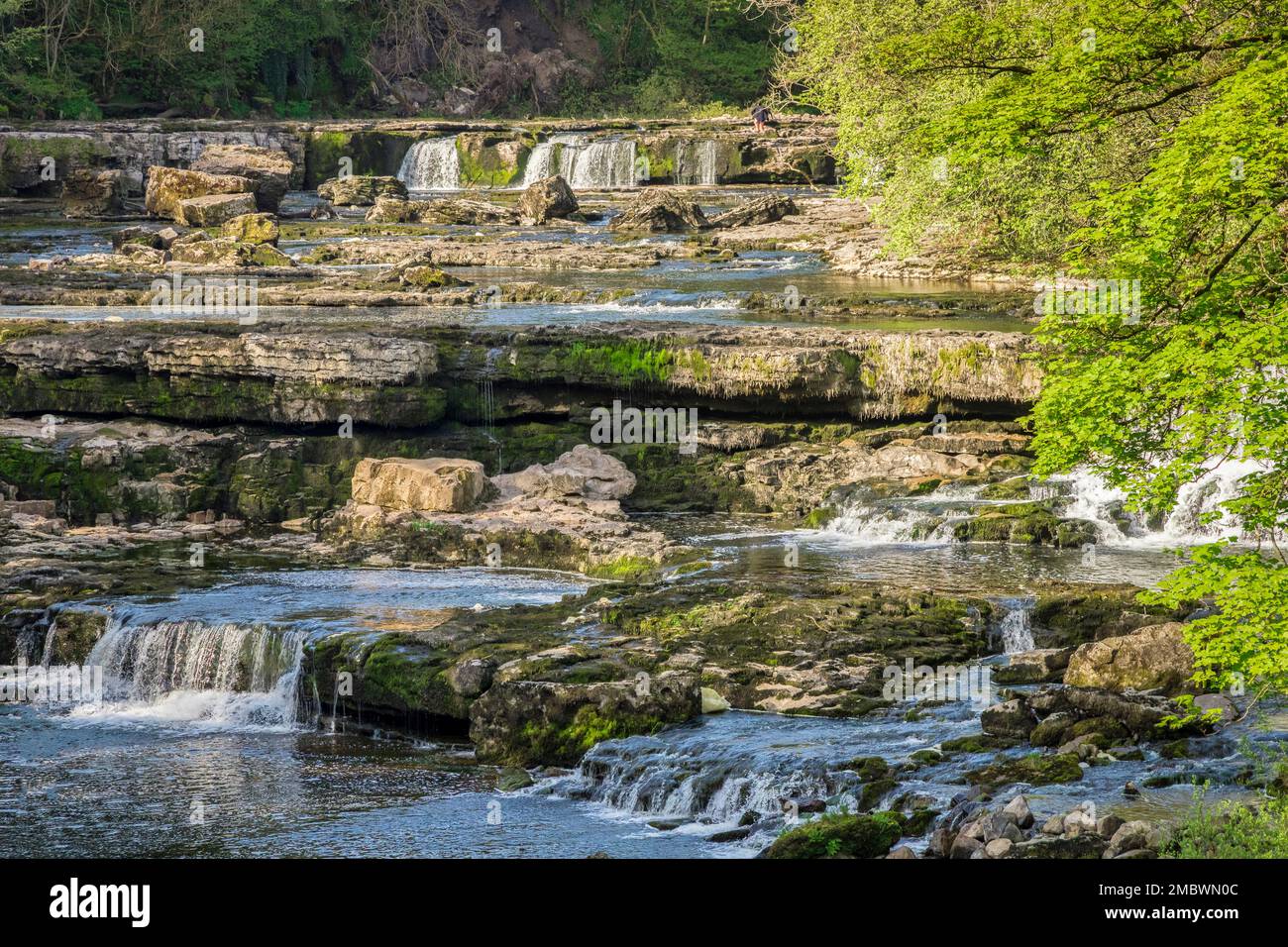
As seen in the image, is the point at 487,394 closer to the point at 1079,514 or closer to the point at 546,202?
the point at 1079,514

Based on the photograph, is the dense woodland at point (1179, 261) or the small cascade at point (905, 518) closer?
the dense woodland at point (1179, 261)

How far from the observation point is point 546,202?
153 ft

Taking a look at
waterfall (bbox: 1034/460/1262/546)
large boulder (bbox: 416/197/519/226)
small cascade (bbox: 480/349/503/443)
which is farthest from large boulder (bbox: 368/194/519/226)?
waterfall (bbox: 1034/460/1262/546)

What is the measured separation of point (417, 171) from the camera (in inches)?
2206

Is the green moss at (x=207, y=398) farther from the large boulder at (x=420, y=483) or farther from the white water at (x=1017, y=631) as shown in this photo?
the white water at (x=1017, y=631)

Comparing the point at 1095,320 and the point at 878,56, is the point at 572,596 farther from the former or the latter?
the point at 878,56

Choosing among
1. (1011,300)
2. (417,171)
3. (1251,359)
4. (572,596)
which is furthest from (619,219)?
(1251,359)

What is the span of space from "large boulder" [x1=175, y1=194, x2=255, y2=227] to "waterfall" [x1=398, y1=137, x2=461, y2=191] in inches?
431

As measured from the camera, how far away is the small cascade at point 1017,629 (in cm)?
1797

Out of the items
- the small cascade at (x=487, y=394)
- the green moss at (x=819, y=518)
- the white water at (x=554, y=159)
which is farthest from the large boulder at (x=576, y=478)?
the white water at (x=554, y=159)

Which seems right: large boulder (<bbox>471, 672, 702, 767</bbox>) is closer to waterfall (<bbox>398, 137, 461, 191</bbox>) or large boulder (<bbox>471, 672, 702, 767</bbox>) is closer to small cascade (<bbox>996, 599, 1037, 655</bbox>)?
small cascade (<bbox>996, 599, 1037, 655</bbox>)

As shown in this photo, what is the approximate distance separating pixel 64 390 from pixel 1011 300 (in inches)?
660

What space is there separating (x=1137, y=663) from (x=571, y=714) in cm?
556

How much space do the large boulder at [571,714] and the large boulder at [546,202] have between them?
30.9m
